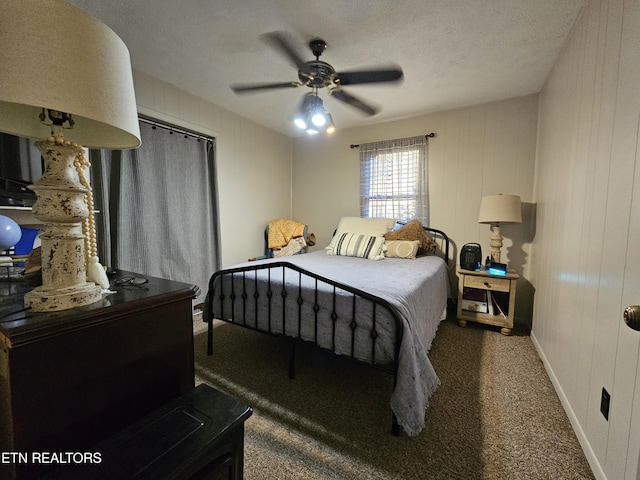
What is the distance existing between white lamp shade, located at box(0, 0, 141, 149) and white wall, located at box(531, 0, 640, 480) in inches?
66.3

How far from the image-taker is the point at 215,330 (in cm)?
256

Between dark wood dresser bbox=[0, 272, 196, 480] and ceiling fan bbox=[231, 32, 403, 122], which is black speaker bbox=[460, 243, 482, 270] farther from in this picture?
dark wood dresser bbox=[0, 272, 196, 480]

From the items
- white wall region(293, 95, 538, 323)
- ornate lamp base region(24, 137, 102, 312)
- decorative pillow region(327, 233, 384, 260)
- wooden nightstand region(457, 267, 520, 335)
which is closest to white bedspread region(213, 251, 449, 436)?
decorative pillow region(327, 233, 384, 260)

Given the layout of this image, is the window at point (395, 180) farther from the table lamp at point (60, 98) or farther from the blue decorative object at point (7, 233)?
the blue decorative object at point (7, 233)

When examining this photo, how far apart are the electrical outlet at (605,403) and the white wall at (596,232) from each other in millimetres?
30

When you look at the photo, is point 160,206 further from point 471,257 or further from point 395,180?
point 471,257

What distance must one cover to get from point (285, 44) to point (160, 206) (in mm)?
1891

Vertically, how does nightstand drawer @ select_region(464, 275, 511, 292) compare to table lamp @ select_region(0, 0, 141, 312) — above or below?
below

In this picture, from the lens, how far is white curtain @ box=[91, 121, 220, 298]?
232 cm

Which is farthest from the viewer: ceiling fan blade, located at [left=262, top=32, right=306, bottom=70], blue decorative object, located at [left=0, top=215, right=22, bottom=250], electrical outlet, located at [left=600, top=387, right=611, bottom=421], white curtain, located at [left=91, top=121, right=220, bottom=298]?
white curtain, located at [left=91, top=121, right=220, bottom=298]

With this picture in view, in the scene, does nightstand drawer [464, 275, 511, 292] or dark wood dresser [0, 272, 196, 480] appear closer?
dark wood dresser [0, 272, 196, 480]

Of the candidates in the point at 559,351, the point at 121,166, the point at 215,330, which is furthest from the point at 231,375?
the point at 559,351

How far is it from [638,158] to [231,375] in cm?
231

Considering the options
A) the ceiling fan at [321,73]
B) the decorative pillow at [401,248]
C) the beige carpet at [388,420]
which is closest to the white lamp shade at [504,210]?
the decorative pillow at [401,248]
